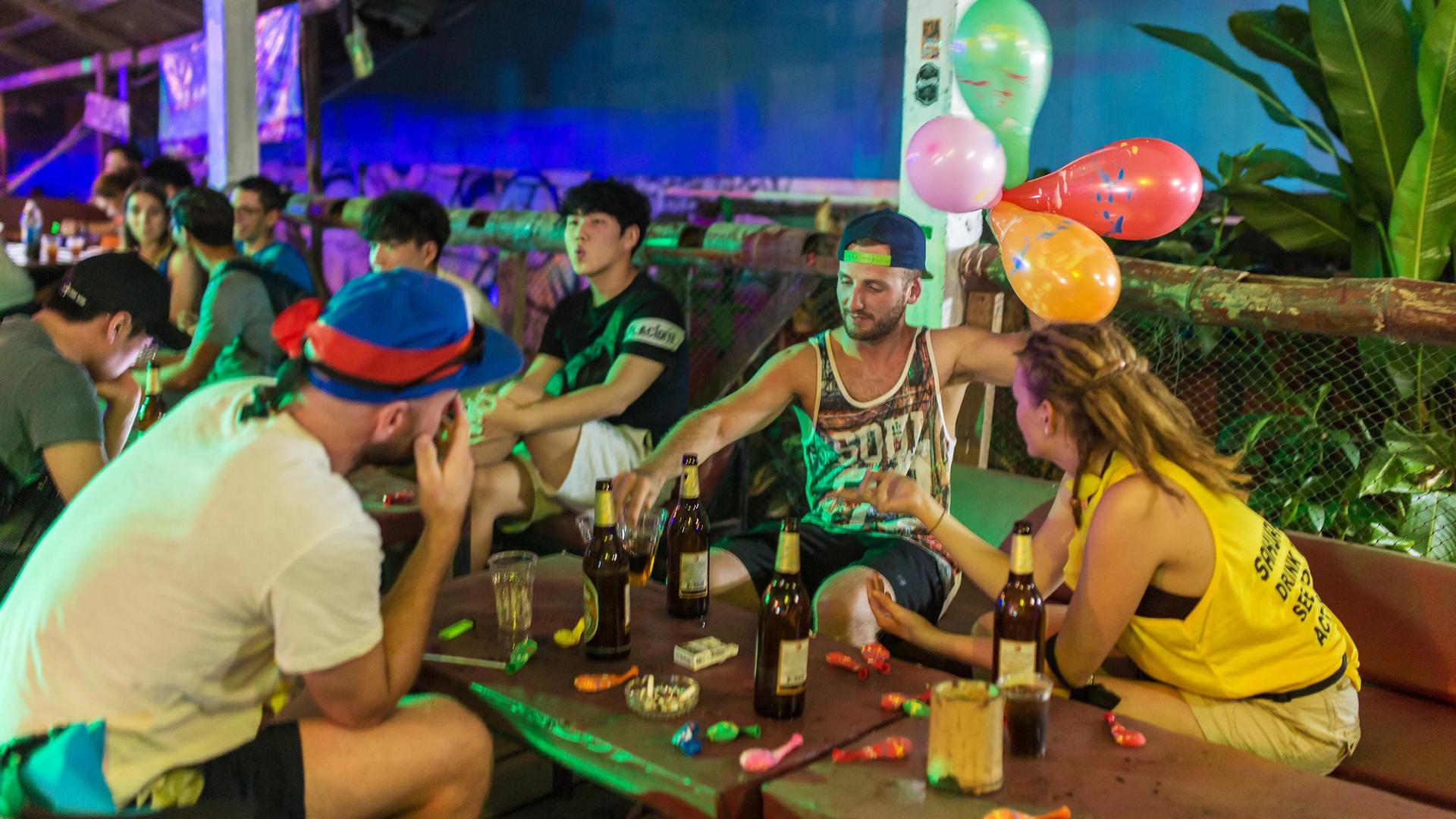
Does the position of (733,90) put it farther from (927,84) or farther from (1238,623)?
(1238,623)

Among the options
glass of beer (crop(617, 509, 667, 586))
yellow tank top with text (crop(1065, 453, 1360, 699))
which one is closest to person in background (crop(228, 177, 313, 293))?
glass of beer (crop(617, 509, 667, 586))

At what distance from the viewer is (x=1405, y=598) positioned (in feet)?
9.80

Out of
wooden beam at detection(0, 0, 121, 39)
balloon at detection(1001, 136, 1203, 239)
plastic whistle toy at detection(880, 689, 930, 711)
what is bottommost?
plastic whistle toy at detection(880, 689, 930, 711)

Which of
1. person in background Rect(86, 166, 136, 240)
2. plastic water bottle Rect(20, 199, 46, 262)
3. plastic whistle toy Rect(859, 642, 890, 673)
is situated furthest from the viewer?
person in background Rect(86, 166, 136, 240)

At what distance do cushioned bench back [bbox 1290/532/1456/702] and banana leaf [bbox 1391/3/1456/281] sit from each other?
1774 millimetres

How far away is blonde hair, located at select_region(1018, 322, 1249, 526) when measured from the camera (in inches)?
94.7

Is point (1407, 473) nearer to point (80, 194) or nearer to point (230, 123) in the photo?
point (230, 123)

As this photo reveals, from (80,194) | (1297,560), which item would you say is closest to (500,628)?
(1297,560)

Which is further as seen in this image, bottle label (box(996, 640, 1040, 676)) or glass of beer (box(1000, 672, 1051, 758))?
bottle label (box(996, 640, 1040, 676))

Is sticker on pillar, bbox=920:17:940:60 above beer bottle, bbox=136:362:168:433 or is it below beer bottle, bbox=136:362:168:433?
above

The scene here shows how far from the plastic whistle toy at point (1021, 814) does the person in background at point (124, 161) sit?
859 cm

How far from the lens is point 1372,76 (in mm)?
4375

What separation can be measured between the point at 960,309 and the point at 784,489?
5.05 feet

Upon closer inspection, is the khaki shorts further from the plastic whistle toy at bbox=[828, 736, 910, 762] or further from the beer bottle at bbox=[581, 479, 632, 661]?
the beer bottle at bbox=[581, 479, 632, 661]
